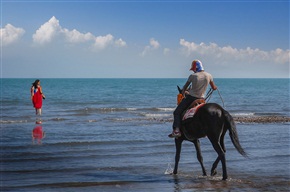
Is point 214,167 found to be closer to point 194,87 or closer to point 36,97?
Answer: point 194,87

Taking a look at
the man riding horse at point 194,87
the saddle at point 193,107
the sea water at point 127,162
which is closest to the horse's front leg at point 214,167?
the sea water at point 127,162

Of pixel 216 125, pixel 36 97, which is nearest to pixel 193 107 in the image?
pixel 216 125

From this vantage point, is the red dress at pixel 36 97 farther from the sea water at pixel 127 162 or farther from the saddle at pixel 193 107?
the saddle at pixel 193 107

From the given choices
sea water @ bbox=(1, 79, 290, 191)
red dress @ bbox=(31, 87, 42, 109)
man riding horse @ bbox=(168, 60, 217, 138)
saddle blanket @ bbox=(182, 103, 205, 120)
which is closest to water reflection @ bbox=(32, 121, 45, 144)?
sea water @ bbox=(1, 79, 290, 191)

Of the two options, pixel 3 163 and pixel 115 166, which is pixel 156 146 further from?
pixel 3 163

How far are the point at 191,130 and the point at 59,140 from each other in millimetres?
8114

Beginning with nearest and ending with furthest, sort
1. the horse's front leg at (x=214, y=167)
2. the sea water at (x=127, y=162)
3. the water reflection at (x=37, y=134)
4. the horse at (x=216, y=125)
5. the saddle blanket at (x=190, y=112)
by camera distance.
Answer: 1. the sea water at (x=127, y=162)
2. the horse at (x=216, y=125)
3. the saddle blanket at (x=190, y=112)
4. the horse's front leg at (x=214, y=167)
5. the water reflection at (x=37, y=134)

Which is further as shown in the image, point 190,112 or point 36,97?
point 36,97

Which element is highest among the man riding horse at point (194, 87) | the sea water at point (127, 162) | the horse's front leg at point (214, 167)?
the man riding horse at point (194, 87)

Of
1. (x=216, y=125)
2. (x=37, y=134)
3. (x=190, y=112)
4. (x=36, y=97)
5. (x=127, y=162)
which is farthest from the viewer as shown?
(x=36, y=97)

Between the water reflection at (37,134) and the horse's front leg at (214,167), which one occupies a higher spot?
the horse's front leg at (214,167)

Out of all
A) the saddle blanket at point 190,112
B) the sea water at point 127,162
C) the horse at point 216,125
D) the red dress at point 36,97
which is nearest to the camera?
the sea water at point 127,162

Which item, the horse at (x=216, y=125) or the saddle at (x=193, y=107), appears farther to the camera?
the saddle at (x=193, y=107)

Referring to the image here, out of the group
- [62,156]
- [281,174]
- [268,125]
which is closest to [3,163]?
[62,156]
